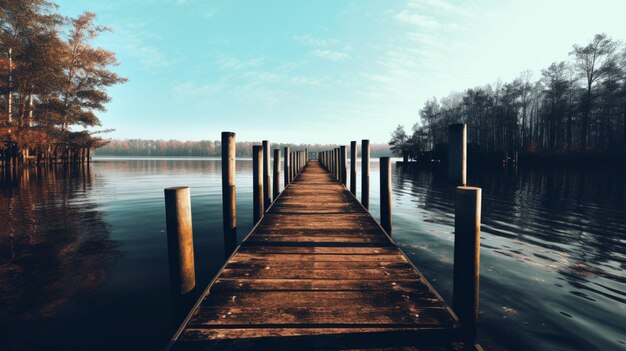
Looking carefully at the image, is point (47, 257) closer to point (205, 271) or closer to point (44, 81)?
point (205, 271)

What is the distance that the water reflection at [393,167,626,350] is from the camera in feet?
12.2

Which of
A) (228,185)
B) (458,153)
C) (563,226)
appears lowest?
(563,226)

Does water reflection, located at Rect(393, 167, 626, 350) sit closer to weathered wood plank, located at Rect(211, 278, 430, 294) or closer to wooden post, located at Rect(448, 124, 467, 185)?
weathered wood plank, located at Rect(211, 278, 430, 294)

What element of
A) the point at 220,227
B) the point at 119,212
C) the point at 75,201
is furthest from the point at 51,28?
the point at 220,227

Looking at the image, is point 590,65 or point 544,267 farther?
point 590,65

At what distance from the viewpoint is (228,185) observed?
18.5ft

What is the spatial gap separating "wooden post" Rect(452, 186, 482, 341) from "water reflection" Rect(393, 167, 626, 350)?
1.47m

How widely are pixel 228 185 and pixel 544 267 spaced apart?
22.3 ft

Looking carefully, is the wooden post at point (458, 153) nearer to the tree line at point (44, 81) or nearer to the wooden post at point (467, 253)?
the wooden post at point (467, 253)

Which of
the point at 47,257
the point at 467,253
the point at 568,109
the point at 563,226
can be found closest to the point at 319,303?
the point at 467,253

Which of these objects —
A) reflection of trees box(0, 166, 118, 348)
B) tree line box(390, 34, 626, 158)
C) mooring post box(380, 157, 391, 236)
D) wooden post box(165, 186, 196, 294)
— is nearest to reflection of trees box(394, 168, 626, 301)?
mooring post box(380, 157, 391, 236)

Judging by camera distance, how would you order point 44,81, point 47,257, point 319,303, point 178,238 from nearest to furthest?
point 319,303, point 178,238, point 47,257, point 44,81

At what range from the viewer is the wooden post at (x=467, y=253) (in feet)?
8.73

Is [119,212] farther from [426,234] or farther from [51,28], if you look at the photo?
[51,28]
